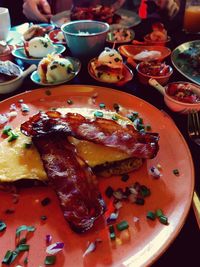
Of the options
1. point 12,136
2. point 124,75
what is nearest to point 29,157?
point 12,136

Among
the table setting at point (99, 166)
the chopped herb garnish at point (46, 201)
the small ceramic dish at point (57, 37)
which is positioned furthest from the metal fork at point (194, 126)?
the small ceramic dish at point (57, 37)

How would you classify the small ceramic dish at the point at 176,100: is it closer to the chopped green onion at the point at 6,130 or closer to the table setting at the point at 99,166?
the table setting at the point at 99,166

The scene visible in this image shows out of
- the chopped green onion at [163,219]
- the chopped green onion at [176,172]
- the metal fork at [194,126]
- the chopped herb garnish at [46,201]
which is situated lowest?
the chopped herb garnish at [46,201]

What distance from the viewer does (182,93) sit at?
1.10 meters

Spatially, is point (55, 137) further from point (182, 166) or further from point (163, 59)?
point (163, 59)

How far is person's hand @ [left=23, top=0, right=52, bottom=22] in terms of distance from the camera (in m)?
1.91

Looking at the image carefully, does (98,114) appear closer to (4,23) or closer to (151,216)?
(151,216)

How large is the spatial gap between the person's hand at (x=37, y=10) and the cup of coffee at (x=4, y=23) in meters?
0.35

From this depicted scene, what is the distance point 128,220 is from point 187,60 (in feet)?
3.23

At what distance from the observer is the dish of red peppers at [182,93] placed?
1062 millimetres

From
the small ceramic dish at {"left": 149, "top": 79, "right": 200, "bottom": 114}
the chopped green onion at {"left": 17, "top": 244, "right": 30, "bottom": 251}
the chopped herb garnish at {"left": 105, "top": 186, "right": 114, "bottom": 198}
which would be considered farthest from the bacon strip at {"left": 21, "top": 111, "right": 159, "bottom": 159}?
the chopped green onion at {"left": 17, "top": 244, "right": 30, "bottom": 251}

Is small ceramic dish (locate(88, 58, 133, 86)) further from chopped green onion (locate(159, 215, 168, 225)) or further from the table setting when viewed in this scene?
chopped green onion (locate(159, 215, 168, 225))

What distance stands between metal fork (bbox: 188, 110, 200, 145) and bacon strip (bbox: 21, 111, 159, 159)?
158mm

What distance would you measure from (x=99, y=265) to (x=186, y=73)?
3.25ft
